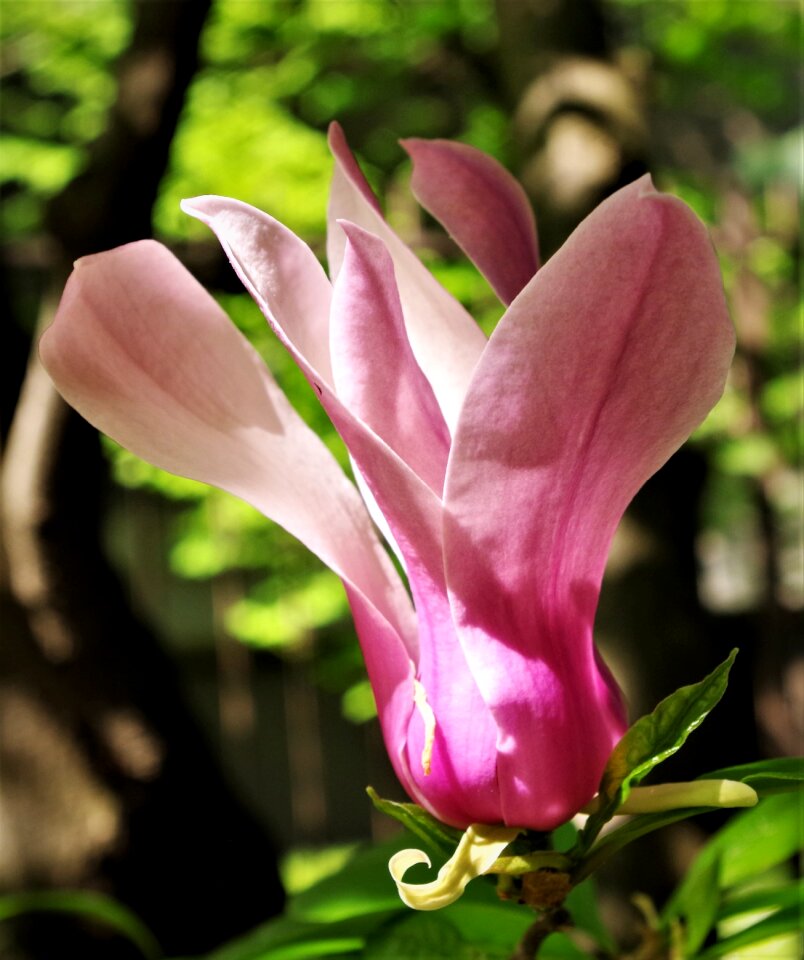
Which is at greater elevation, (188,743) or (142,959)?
(188,743)

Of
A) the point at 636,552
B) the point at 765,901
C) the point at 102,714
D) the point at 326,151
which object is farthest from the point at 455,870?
the point at 326,151

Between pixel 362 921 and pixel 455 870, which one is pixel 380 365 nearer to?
pixel 455 870

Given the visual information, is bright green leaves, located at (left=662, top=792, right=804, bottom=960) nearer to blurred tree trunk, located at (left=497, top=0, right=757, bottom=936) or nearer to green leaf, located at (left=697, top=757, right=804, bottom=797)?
green leaf, located at (left=697, top=757, right=804, bottom=797)

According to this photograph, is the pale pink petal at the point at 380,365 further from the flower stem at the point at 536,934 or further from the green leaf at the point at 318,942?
the green leaf at the point at 318,942

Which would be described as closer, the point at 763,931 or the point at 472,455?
the point at 472,455

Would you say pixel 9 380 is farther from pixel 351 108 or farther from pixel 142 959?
pixel 351 108

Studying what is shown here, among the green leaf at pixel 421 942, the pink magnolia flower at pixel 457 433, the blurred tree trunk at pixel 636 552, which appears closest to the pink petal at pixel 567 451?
the pink magnolia flower at pixel 457 433

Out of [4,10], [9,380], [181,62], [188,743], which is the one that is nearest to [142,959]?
[188,743]
